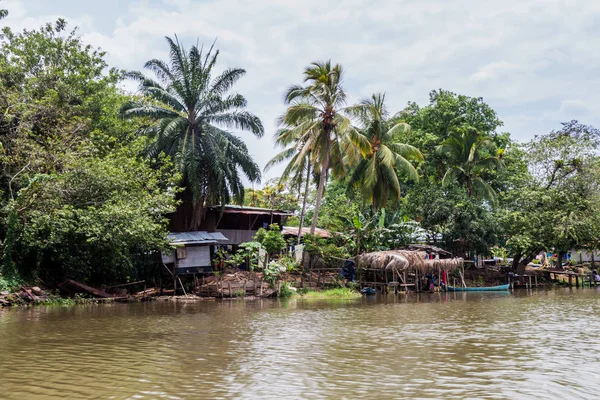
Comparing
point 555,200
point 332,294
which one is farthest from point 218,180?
point 555,200

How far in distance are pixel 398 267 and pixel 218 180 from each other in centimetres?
987

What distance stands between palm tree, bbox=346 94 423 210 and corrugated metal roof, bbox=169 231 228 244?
9.22 m

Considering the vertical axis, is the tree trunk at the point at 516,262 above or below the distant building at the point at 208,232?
below

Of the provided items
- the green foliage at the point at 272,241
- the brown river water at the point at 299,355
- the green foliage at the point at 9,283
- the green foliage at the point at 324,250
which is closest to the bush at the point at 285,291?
the green foliage at the point at 272,241

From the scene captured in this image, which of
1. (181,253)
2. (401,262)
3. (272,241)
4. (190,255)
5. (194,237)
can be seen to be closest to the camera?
(181,253)

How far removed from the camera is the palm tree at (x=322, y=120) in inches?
1079

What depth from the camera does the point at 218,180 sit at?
85.9 feet

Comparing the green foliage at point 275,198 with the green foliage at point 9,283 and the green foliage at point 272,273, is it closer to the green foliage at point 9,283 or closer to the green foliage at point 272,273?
Answer: the green foliage at point 272,273

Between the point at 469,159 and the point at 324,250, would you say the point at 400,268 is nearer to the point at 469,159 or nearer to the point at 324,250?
the point at 324,250

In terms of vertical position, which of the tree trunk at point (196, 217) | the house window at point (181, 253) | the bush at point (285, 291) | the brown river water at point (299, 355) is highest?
the tree trunk at point (196, 217)

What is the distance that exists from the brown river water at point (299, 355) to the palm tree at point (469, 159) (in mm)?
17955

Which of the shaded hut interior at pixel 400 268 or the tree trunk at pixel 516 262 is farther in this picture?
the tree trunk at pixel 516 262

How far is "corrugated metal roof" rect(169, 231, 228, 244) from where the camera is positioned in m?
24.8

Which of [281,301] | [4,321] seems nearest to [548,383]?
[4,321]
